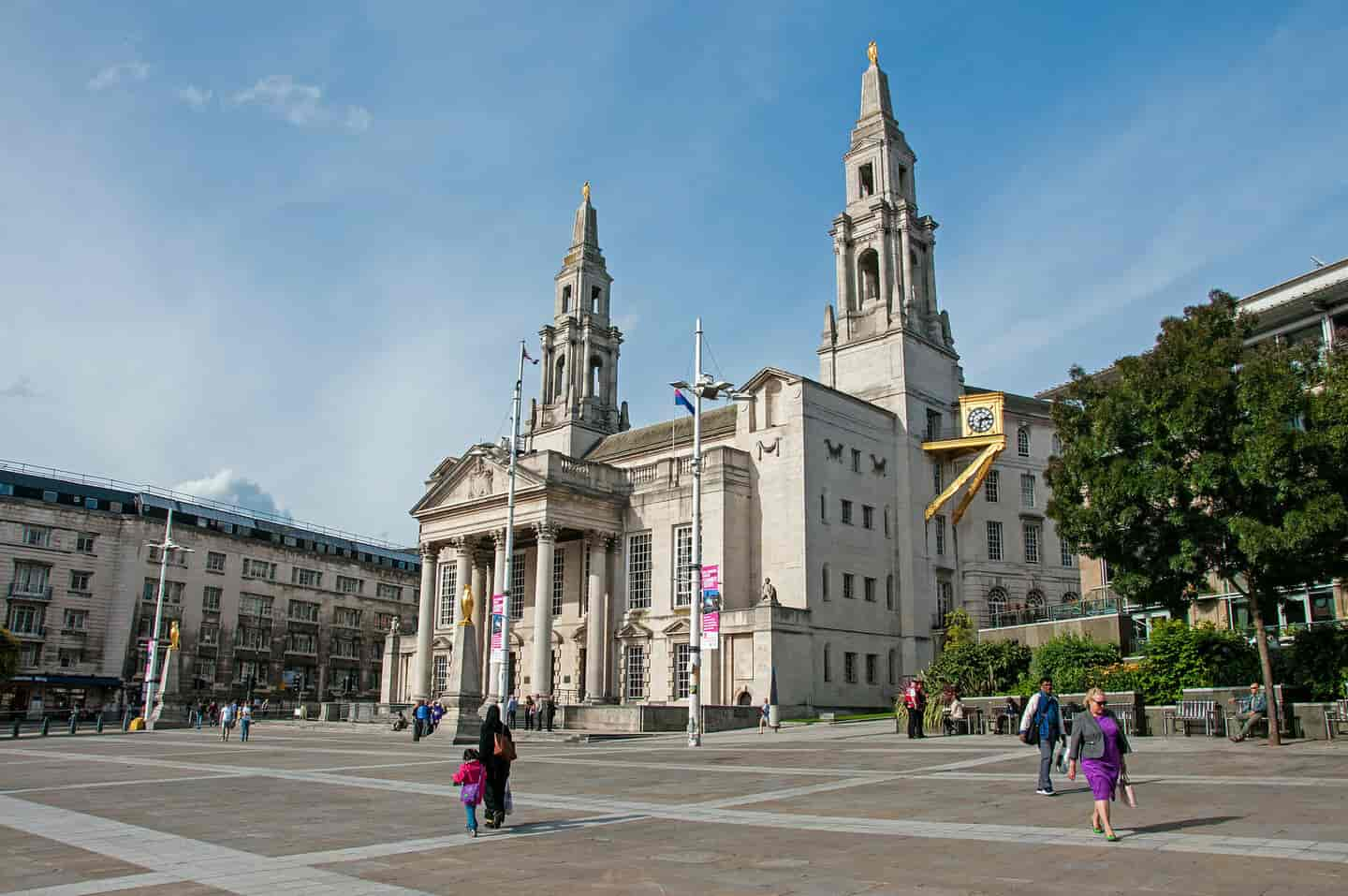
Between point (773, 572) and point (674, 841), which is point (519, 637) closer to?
point (773, 572)

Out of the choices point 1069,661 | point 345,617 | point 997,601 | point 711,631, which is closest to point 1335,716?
point 1069,661

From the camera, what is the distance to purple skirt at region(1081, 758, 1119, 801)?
1196cm

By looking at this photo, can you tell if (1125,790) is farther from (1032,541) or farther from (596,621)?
(1032,541)

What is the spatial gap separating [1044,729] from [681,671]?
3762cm

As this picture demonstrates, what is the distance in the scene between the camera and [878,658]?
54250mm

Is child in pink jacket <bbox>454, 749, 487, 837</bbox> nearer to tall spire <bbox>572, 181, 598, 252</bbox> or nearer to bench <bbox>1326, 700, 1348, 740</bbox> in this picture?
bench <bbox>1326, 700, 1348, 740</bbox>

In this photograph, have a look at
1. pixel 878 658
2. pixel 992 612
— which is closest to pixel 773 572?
pixel 878 658

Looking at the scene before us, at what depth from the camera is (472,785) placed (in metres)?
13.4

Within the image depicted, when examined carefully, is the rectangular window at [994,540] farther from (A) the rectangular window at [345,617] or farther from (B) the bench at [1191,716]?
(A) the rectangular window at [345,617]

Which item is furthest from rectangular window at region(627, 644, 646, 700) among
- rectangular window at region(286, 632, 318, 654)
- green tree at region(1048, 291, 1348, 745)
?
rectangular window at region(286, 632, 318, 654)

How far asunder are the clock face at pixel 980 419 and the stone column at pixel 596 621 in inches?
846

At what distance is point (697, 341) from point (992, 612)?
30463mm

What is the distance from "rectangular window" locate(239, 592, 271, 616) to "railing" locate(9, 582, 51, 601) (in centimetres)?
1470

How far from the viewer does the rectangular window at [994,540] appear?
200ft
